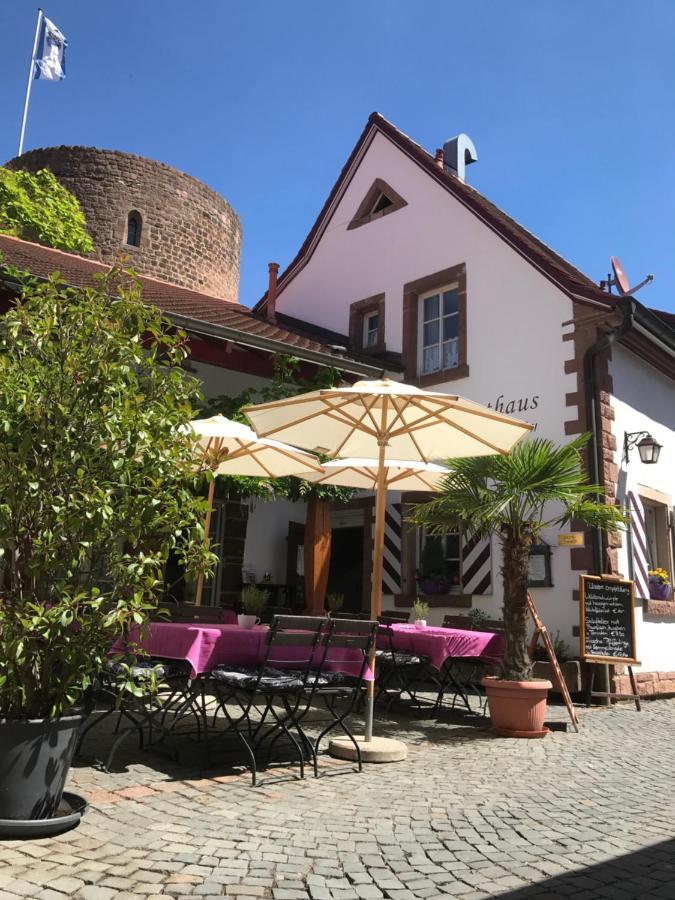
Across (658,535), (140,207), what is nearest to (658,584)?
(658,535)

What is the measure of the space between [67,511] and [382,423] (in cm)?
275

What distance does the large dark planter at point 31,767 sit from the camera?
9.55 ft

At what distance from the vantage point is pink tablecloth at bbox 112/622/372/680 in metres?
4.28

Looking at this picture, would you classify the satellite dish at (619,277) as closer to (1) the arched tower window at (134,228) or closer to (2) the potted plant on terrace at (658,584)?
(2) the potted plant on terrace at (658,584)

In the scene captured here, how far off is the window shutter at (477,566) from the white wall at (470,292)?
9cm

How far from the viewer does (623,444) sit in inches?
367

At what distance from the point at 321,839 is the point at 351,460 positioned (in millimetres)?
3882

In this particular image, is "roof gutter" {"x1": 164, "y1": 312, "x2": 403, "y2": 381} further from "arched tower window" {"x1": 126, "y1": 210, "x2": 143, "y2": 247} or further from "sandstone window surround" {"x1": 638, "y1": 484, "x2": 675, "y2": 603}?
"arched tower window" {"x1": 126, "y1": 210, "x2": 143, "y2": 247}

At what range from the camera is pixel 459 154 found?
14.1m

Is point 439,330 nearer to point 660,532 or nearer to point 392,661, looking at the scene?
point 660,532

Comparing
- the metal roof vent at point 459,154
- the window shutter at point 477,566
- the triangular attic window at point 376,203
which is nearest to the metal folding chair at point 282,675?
the window shutter at point 477,566

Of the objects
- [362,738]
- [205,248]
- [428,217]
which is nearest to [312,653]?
[362,738]

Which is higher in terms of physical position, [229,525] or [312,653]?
[229,525]

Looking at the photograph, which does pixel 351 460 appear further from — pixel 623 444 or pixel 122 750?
pixel 623 444
